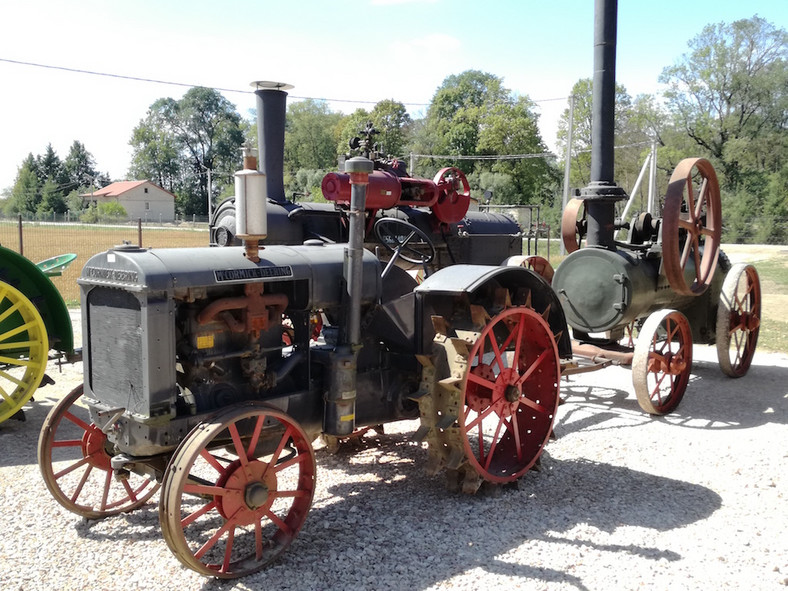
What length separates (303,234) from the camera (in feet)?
23.5

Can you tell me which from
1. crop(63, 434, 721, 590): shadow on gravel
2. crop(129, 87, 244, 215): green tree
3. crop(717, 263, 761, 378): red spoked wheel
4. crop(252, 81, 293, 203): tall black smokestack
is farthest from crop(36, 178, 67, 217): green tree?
crop(63, 434, 721, 590): shadow on gravel

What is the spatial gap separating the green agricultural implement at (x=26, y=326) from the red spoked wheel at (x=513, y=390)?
308 cm

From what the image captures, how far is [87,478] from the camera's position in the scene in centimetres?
349

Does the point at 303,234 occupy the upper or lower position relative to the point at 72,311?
upper

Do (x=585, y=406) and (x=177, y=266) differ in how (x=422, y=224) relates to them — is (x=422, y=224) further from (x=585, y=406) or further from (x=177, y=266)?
(x=177, y=266)

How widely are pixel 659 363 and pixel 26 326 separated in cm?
466

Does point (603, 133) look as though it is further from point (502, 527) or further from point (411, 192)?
point (502, 527)

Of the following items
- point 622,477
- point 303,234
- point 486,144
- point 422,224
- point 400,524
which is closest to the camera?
point 400,524

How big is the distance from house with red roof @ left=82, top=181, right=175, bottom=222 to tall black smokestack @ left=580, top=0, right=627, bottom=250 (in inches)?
2180

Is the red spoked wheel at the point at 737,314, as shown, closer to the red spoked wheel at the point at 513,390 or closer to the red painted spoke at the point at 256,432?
the red spoked wheel at the point at 513,390

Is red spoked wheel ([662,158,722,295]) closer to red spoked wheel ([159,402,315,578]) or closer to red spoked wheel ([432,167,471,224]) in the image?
red spoked wheel ([432,167,471,224])

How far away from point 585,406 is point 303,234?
3.26m

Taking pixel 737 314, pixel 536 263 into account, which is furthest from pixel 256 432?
pixel 737 314

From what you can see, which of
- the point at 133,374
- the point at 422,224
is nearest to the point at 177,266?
the point at 133,374
